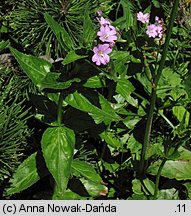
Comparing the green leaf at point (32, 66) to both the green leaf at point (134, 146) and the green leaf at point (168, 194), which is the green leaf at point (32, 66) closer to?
the green leaf at point (134, 146)

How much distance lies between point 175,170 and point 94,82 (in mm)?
507

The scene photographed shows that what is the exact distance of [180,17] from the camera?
7.38 feet

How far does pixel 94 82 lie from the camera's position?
1430 millimetres

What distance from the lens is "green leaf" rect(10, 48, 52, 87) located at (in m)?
1.41

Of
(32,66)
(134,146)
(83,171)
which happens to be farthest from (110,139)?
(32,66)

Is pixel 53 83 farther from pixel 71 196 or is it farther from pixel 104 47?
pixel 71 196

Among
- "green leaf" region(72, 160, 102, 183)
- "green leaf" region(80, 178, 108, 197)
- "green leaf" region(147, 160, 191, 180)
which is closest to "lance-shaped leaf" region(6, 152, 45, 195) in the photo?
"green leaf" region(72, 160, 102, 183)

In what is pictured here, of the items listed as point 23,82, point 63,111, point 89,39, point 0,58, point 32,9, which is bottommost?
point 63,111

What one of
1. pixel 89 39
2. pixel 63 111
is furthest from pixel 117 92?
pixel 89 39

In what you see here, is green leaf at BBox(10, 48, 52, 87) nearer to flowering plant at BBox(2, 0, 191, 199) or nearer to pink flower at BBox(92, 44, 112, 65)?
flowering plant at BBox(2, 0, 191, 199)

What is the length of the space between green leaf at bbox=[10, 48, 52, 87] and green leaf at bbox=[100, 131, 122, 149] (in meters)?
0.38

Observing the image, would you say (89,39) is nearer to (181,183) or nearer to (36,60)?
(36,60)

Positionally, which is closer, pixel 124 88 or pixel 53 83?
pixel 53 83
